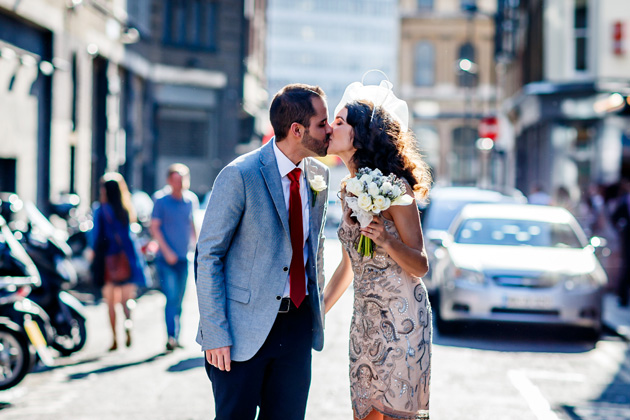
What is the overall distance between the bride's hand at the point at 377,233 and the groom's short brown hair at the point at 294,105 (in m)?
0.55

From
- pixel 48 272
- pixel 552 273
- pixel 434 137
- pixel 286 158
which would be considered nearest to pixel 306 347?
pixel 286 158

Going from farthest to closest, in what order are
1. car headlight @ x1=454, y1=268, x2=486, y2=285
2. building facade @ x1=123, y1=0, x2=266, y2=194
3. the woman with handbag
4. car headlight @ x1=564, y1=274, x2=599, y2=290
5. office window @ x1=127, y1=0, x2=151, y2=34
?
building facade @ x1=123, y1=0, x2=266, y2=194 < office window @ x1=127, y1=0, x2=151, y2=34 < car headlight @ x1=454, y1=268, x2=486, y2=285 < car headlight @ x1=564, y1=274, x2=599, y2=290 < the woman with handbag

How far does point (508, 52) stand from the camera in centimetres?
3866

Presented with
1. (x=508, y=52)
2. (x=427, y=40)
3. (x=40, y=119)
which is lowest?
(x=40, y=119)

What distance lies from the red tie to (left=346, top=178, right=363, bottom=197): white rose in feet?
0.82

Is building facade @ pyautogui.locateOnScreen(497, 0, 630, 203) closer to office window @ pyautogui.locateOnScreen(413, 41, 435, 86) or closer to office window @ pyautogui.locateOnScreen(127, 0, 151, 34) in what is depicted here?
office window @ pyautogui.locateOnScreen(127, 0, 151, 34)

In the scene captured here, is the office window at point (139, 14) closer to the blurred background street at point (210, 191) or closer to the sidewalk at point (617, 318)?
the blurred background street at point (210, 191)

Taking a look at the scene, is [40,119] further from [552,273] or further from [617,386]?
[617,386]

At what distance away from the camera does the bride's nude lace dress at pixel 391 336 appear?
4.17m

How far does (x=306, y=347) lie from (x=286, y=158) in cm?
80

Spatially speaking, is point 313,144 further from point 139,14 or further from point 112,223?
point 139,14

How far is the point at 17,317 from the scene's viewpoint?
25.3ft

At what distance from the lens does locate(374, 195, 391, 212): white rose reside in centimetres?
399

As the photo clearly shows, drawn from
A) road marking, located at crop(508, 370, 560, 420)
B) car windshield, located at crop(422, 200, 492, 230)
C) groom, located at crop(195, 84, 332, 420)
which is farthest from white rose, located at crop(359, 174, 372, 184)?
car windshield, located at crop(422, 200, 492, 230)
